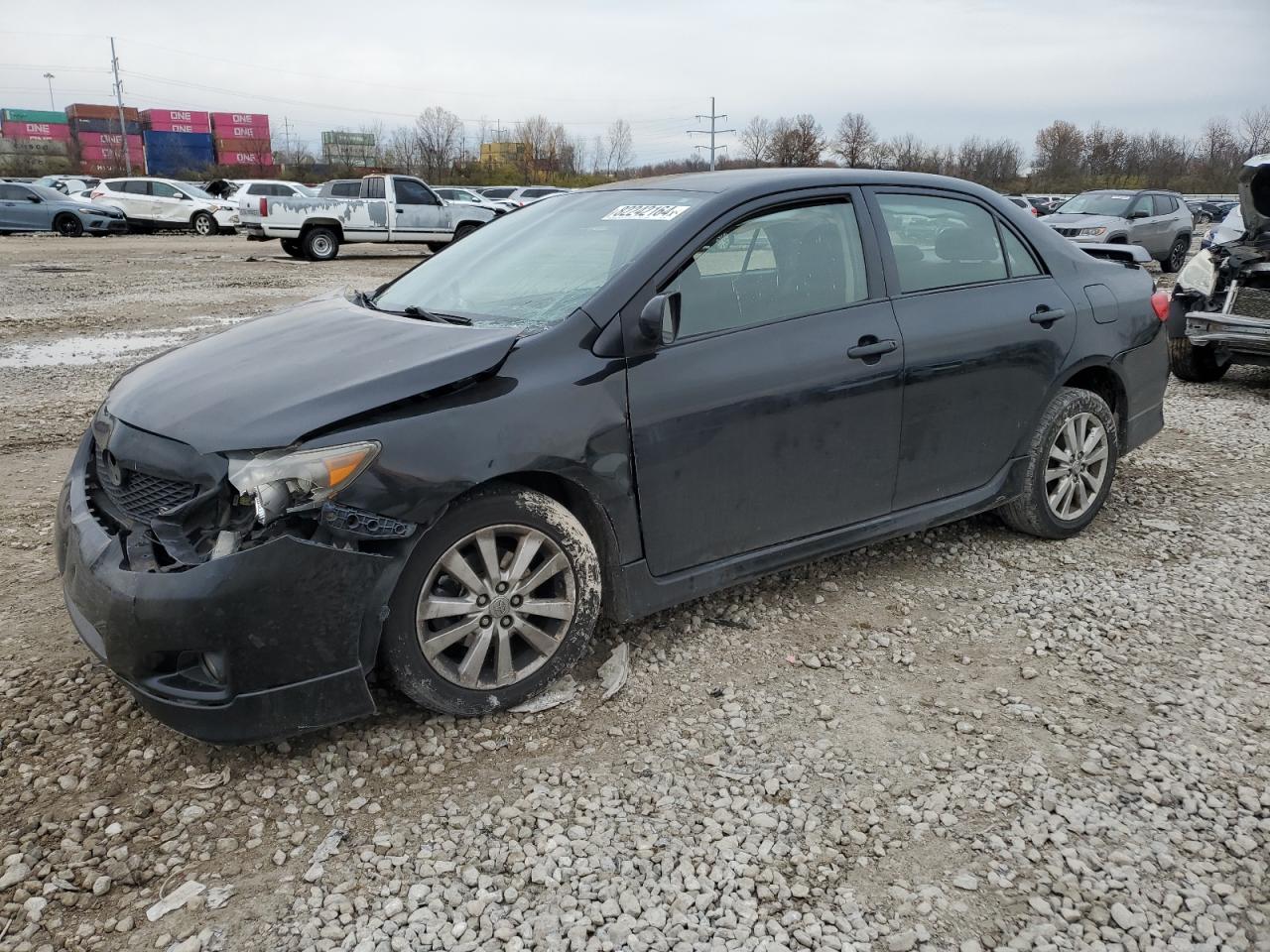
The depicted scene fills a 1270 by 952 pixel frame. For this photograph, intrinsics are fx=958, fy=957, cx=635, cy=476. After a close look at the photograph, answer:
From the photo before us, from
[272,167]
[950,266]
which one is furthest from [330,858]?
[272,167]

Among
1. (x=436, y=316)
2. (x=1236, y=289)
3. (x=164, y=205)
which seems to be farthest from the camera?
(x=164, y=205)

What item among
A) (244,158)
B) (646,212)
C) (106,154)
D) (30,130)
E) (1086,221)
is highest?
(30,130)

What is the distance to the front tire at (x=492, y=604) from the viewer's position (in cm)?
287

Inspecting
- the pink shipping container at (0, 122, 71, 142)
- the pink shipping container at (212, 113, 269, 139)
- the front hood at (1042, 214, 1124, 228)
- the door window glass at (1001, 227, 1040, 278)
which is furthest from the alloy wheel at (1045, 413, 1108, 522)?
the pink shipping container at (0, 122, 71, 142)

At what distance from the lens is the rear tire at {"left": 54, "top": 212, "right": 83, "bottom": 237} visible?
26120 mm

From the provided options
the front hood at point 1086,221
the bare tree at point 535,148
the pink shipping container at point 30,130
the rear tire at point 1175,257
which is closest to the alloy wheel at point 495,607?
the front hood at point 1086,221

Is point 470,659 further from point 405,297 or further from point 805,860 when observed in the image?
point 405,297

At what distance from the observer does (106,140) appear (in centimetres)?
8869

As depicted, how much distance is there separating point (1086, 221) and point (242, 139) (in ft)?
292

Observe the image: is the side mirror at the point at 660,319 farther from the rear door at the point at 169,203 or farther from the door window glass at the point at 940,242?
the rear door at the point at 169,203

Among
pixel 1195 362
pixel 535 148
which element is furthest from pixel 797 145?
pixel 1195 362

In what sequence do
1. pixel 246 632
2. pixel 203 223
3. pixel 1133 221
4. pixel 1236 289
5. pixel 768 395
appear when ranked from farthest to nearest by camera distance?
pixel 203 223 → pixel 1133 221 → pixel 1236 289 → pixel 768 395 → pixel 246 632

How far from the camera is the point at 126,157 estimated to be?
6844 cm

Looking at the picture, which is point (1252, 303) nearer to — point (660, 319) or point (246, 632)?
point (660, 319)
